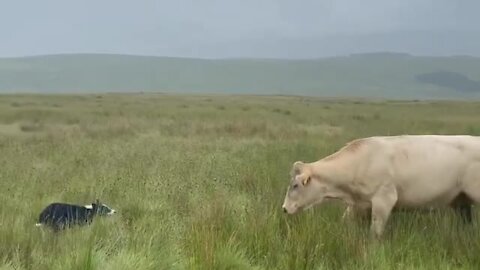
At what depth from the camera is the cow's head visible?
818 centimetres

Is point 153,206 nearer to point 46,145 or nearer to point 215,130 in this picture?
point 46,145

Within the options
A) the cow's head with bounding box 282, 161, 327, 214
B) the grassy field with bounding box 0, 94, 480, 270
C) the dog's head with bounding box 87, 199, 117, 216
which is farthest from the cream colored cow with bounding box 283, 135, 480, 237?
the dog's head with bounding box 87, 199, 117, 216

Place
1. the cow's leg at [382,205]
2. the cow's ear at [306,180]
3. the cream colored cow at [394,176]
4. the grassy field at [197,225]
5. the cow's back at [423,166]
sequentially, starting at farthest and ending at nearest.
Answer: the cow's back at [423,166] < the cream colored cow at [394,176] < the cow's ear at [306,180] < the cow's leg at [382,205] < the grassy field at [197,225]

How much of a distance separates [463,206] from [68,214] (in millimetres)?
4699

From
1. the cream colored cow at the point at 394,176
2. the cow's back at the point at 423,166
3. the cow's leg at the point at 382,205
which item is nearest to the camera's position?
the cow's leg at the point at 382,205

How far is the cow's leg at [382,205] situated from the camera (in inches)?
318

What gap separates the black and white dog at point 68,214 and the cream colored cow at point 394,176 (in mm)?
2312

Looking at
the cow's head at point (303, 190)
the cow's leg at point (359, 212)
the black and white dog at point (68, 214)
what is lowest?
the black and white dog at point (68, 214)

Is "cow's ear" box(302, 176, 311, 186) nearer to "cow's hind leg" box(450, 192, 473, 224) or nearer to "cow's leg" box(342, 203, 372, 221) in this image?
"cow's leg" box(342, 203, 372, 221)

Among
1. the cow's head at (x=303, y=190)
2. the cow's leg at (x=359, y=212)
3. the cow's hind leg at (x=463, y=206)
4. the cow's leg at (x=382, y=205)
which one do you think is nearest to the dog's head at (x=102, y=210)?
the cow's head at (x=303, y=190)

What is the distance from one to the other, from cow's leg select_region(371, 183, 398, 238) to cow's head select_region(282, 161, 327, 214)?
618 mm

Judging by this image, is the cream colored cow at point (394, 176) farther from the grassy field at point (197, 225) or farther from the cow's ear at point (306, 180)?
the grassy field at point (197, 225)

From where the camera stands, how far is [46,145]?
1861cm

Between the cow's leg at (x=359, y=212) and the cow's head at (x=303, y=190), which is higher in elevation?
the cow's head at (x=303, y=190)
